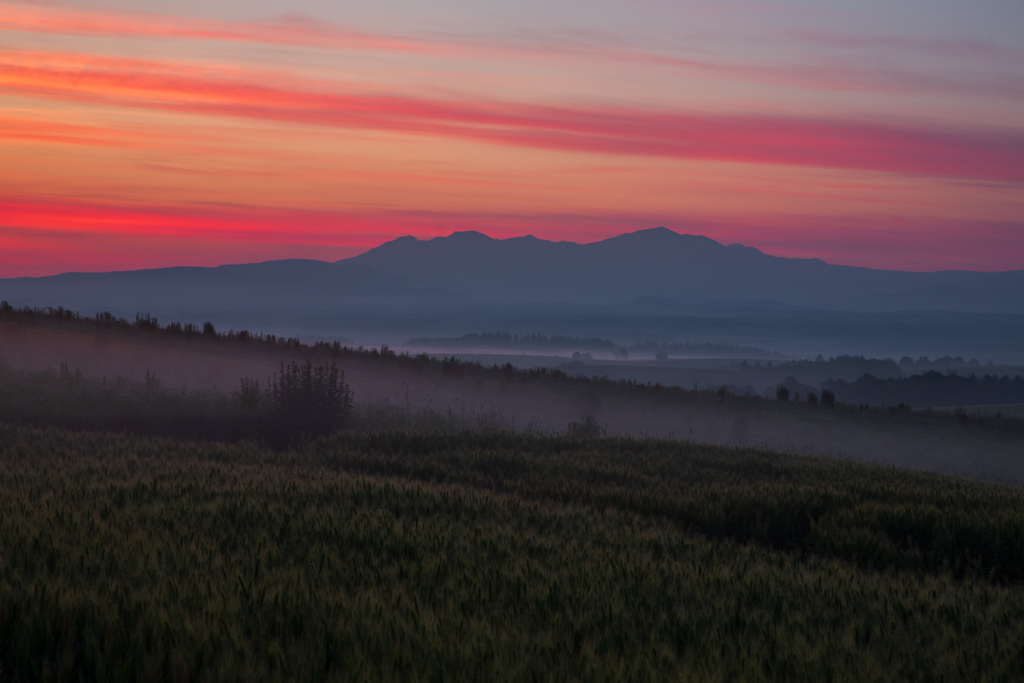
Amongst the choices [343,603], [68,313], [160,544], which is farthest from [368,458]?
[68,313]

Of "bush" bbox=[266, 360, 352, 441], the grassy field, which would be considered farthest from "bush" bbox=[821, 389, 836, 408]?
the grassy field

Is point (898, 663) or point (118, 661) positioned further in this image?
point (898, 663)

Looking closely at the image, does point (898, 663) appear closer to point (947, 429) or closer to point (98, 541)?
point (98, 541)

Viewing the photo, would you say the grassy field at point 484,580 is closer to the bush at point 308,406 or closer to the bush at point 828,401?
the bush at point 308,406

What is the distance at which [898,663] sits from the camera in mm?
4617

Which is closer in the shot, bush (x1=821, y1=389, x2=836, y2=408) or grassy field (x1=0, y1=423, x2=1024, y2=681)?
grassy field (x1=0, y1=423, x2=1024, y2=681)

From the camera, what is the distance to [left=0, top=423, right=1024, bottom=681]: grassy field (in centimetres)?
427

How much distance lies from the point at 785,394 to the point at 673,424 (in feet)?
17.0

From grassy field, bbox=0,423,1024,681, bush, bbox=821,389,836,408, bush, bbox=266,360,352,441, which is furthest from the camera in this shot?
bush, bbox=821,389,836,408

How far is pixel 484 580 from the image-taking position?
5.81m

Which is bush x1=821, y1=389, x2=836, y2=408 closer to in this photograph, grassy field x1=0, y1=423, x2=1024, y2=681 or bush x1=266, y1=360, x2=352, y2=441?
bush x1=266, y1=360, x2=352, y2=441

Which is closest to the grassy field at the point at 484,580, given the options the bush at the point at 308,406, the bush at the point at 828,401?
the bush at the point at 308,406

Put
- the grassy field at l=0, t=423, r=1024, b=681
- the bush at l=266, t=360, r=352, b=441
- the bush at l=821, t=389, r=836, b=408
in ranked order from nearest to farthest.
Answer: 1. the grassy field at l=0, t=423, r=1024, b=681
2. the bush at l=266, t=360, r=352, b=441
3. the bush at l=821, t=389, r=836, b=408

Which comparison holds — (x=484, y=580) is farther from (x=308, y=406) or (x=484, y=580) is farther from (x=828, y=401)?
(x=828, y=401)
